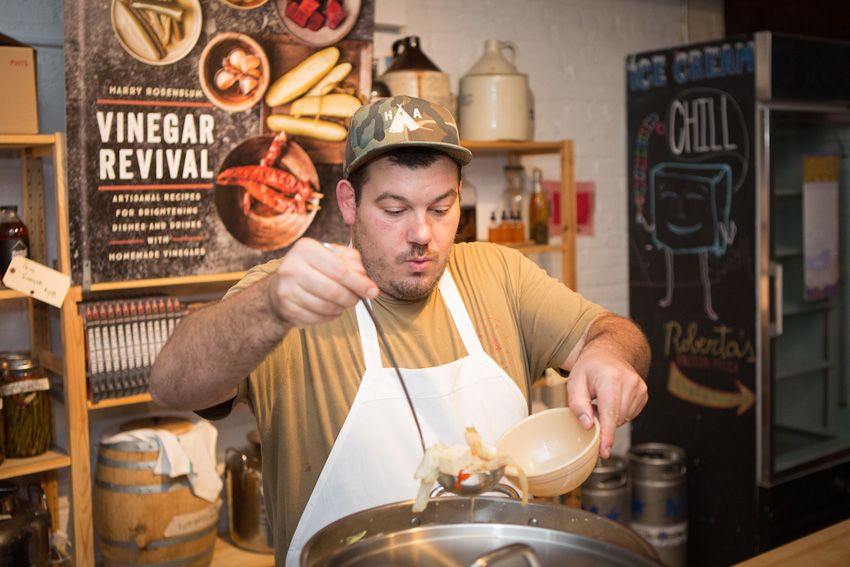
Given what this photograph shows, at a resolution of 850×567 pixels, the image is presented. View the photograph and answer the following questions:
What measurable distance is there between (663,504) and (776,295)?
1.00 m

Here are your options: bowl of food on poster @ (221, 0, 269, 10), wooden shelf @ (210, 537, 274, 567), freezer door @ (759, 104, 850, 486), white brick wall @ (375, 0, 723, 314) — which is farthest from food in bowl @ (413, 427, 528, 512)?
freezer door @ (759, 104, 850, 486)

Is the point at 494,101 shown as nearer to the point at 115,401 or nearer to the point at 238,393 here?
the point at 115,401

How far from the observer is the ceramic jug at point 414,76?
3.38 m

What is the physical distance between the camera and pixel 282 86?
3.06 metres

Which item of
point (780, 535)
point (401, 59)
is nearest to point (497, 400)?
point (401, 59)

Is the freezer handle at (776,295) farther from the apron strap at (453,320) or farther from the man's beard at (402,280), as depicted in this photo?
the man's beard at (402,280)

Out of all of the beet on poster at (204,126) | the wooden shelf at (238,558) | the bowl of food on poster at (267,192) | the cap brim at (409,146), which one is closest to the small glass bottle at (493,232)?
the beet on poster at (204,126)

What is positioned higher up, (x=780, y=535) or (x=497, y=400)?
(x=497, y=400)

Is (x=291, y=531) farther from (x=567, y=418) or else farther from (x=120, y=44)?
(x=120, y=44)

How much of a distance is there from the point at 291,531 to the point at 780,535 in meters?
2.91

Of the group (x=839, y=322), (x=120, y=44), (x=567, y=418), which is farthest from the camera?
(x=839, y=322)

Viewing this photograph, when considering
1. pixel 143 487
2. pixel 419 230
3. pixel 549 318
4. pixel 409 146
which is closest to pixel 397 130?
pixel 409 146

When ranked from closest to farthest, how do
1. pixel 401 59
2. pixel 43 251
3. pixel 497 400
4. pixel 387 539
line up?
pixel 387 539 < pixel 497 400 < pixel 43 251 < pixel 401 59

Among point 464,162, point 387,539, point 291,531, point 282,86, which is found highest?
point 282,86
